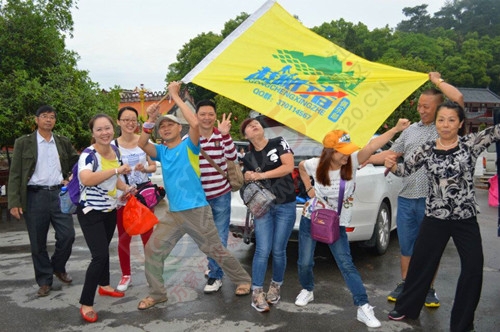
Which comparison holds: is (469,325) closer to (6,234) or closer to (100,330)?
(100,330)

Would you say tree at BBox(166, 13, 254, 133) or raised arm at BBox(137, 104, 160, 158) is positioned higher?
tree at BBox(166, 13, 254, 133)

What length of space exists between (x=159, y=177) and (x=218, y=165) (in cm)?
720

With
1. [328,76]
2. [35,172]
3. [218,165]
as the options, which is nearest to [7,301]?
[35,172]

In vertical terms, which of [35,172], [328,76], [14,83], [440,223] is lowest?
[440,223]

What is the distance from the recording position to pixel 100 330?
3762 mm

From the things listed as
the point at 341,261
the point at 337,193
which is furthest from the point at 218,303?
the point at 337,193

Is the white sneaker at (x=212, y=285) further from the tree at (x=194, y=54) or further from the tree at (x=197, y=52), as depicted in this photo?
the tree at (x=194, y=54)

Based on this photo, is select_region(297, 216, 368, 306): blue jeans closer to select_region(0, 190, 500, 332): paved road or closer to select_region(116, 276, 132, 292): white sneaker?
select_region(0, 190, 500, 332): paved road

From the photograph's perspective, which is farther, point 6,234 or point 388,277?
point 6,234

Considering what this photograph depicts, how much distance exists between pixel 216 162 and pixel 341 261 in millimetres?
1544

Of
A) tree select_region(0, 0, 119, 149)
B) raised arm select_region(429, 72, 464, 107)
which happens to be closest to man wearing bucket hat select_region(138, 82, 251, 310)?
raised arm select_region(429, 72, 464, 107)

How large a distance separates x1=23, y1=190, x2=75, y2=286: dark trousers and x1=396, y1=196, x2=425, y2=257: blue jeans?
3.40m

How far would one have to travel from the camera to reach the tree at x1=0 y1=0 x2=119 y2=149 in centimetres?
922

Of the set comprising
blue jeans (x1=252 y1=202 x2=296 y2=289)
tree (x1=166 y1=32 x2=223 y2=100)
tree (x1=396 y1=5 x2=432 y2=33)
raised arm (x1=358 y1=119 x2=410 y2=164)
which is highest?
tree (x1=396 y1=5 x2=432 y2=33)
